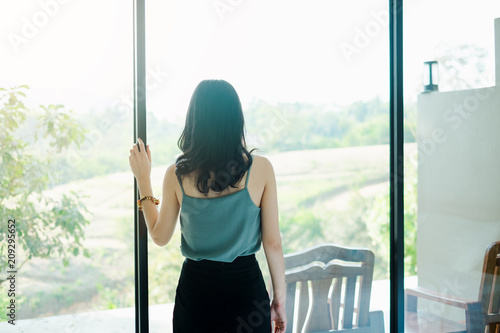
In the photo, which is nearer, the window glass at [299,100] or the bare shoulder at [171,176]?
the bare shoulder at [171,176]

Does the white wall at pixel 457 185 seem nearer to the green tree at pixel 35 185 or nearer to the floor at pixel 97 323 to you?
the floor at pixel 97 323

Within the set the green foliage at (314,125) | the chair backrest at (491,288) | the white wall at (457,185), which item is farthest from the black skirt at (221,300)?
the chair backrest at (491,288)

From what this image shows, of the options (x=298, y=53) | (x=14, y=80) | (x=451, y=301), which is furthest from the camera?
(x=451, y=301)

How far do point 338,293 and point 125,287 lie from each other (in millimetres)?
1018

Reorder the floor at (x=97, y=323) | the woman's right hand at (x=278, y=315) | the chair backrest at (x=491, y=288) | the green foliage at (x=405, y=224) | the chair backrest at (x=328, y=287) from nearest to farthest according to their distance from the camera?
the woman's right hand at (x=278, y=315)
the floor at (x=97, y=323)
the chair backrest at (x=328, y=287)
the green foliage at (x=405, y=224)
the chair backrest at (x=491, y=288)

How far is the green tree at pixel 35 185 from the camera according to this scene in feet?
6.27

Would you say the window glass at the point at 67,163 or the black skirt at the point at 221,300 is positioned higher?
the window glass at the point at 67,163

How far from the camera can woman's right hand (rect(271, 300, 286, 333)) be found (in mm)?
1824

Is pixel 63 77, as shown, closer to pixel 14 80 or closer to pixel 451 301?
pixel 14 80

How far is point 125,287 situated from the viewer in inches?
81.9

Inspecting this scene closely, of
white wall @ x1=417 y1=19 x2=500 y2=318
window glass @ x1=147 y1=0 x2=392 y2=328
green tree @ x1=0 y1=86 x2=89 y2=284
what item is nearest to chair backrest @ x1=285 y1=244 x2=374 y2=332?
window glass @ x1=147 y1=0 x2=392 y2=328

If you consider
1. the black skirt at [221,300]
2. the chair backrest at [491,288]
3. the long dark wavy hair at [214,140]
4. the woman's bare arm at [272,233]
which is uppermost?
the long dark wavy hair at [214,140]

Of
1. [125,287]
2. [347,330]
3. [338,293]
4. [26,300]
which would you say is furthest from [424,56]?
[26,300]

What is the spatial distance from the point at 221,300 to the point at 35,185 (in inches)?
34.0
